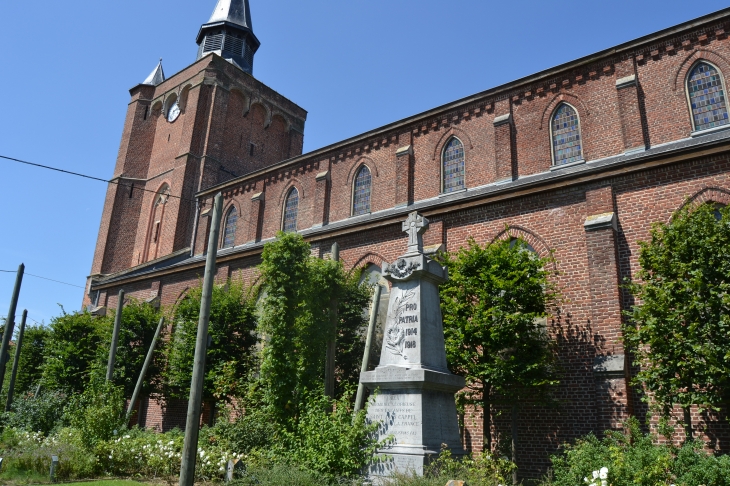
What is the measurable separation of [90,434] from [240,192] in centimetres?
1649

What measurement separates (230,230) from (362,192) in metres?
8.78

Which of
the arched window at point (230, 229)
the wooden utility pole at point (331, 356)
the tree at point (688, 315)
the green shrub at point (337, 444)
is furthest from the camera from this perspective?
the arched window at point (230, 229)

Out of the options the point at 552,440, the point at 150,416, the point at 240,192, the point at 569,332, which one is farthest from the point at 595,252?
the point at 150,416

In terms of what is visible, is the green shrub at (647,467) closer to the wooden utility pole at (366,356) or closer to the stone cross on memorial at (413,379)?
the stone cross on memorial at (413,379)

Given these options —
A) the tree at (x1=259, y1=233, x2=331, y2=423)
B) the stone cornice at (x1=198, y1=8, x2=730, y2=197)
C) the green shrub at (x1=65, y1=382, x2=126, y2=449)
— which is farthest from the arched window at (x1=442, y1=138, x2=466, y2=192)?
the green shrub at (x1=65, y1=382, x2=126, y2=449)

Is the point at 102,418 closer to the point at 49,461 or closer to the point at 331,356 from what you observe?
the point at 49,461

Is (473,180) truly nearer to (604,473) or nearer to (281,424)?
(281,424)

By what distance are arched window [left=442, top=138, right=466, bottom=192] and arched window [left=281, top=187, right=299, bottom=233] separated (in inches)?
306

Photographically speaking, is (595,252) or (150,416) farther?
(150,416)

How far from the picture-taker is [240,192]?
28.6 m

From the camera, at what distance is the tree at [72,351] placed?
23.9 metres

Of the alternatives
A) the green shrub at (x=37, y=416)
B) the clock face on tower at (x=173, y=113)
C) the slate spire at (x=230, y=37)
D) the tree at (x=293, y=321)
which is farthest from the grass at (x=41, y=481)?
the slate spire at (x=230, y=37)

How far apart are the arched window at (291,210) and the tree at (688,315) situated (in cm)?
1634

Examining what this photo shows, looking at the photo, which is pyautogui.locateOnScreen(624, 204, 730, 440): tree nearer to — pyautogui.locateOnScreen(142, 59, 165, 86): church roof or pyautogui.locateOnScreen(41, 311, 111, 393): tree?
pyautogui.locateOnScreen(41, 311, 111, 393): tree
